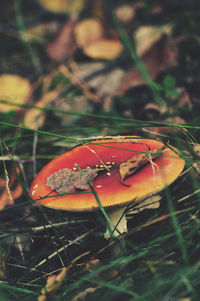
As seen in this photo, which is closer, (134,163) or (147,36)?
(134,163)

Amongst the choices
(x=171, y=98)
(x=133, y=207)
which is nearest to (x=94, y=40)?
(x=171, y=98)

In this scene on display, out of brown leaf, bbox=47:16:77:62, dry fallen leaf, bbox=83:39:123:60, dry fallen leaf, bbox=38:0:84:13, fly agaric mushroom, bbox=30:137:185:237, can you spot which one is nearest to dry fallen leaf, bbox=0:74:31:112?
brown leaf, bbox=47:16:77:62

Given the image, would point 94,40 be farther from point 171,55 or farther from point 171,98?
point 171,98

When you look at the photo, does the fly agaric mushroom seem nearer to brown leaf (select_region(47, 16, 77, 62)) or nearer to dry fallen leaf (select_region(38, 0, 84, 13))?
brown leaf (select_region(47, 16, 77, 62))

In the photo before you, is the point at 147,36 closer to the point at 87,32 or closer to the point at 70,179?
the point at 87,32

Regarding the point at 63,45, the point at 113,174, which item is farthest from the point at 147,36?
the point at 113,174

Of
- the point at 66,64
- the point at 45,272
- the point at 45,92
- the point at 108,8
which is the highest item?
the point at 108,8
